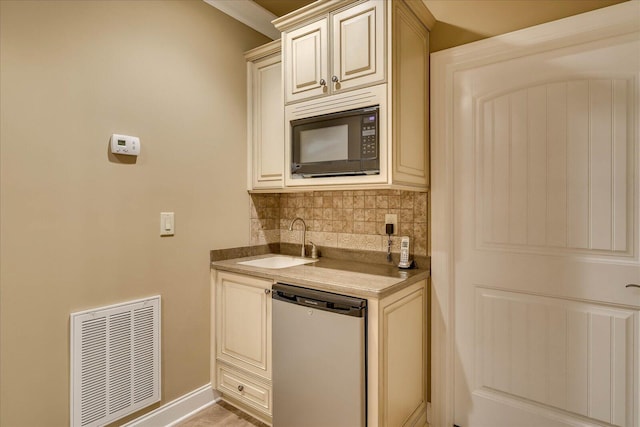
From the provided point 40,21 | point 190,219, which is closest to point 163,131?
point 190,219

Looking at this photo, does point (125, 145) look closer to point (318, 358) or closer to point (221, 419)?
point (318, 358)

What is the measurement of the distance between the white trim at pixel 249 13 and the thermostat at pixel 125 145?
110 cm

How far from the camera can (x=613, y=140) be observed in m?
1.51

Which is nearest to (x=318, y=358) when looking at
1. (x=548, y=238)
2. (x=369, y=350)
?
(x=369, y=350)

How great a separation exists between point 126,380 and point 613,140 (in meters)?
2.69

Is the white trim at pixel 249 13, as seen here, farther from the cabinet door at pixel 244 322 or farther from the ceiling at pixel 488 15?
the cabinet door at pixel 244 322

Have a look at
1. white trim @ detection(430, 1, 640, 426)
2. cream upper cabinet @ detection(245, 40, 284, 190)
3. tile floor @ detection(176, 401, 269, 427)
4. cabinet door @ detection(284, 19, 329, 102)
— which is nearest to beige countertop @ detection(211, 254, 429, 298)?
white trim @ detection(430, 1, 640, 426)

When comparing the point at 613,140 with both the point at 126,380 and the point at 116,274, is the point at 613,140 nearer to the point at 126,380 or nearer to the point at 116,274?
the point at 116,274

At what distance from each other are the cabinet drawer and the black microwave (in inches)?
51.5

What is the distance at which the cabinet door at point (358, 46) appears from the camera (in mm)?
1668

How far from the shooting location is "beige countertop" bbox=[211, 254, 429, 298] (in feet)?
5.21

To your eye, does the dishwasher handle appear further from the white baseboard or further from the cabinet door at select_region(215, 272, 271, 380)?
the white baseboard

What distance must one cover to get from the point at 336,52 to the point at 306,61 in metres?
0.22

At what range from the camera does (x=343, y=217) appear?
2396 mm
